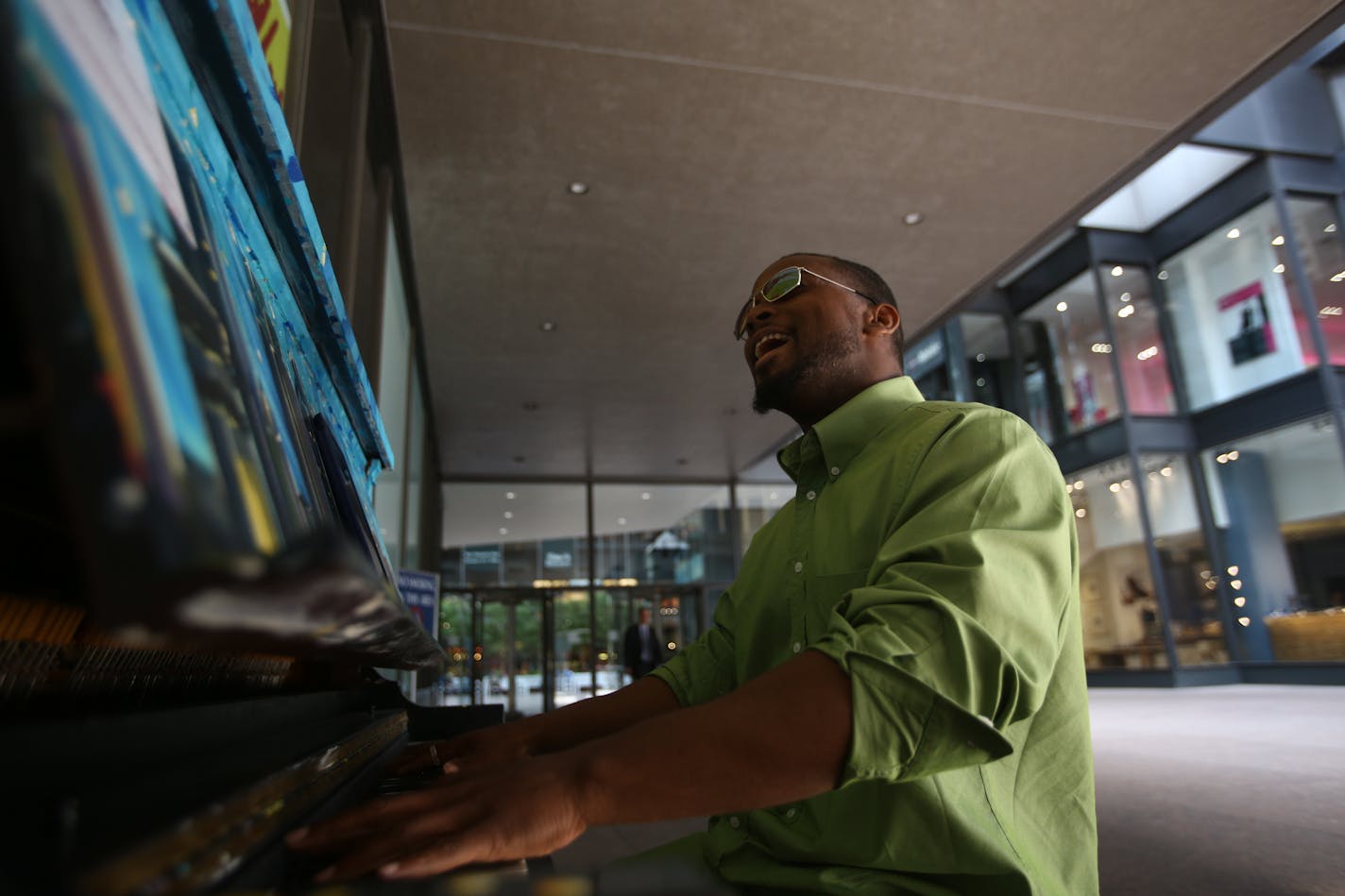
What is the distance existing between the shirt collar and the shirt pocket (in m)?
0.22

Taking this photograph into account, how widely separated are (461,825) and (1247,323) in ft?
45.7

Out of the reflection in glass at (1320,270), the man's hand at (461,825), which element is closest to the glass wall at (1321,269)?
the reflection in glass at (1320,270)

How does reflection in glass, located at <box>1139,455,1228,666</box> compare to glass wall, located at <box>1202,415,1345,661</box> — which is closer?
glass wall, located at <box>1202,415,1345,661</box>

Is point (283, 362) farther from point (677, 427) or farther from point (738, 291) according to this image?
point (677, 427)

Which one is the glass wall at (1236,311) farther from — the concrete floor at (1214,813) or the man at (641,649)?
the man at (641,649)

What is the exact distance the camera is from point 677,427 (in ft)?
33.8

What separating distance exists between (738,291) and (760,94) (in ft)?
7.72

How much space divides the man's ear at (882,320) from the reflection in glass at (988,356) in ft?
46.2

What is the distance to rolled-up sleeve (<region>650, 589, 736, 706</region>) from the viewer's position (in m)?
1.42

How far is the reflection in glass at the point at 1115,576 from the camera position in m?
12.2

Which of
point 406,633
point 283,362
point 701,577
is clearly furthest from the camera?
point 701,577

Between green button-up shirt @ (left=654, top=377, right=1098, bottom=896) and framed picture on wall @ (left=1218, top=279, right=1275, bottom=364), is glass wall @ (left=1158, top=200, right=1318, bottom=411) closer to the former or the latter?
framed picture on wall @ (left=1218, top=279, right=1275, bottom=364)

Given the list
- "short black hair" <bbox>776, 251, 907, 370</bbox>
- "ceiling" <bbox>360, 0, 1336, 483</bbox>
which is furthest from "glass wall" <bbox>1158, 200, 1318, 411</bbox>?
"short black hair" <bbox>776, 251, 907, 370</bbox>

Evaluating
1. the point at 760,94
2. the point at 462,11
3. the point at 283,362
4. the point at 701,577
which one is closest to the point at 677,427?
the point at 701,577
